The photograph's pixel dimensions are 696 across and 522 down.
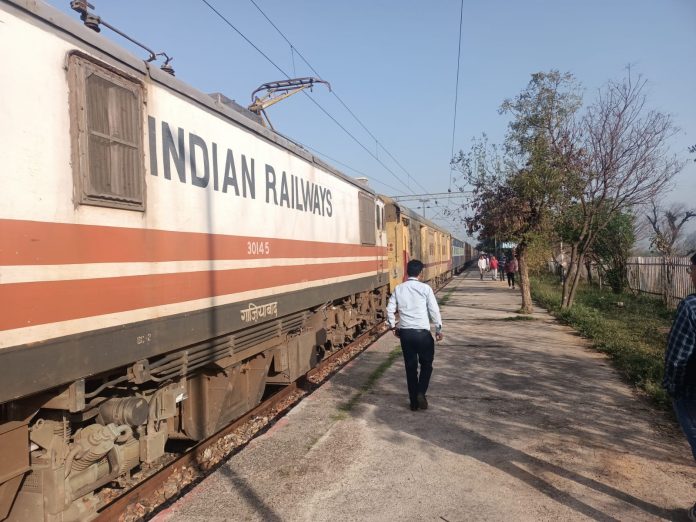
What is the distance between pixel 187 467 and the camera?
4.71 metres

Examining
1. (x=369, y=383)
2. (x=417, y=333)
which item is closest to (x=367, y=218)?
(x=369, y=383)

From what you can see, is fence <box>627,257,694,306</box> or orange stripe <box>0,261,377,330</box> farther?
fence <box>627,257,694,306</box>

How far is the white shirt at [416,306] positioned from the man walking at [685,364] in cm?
271

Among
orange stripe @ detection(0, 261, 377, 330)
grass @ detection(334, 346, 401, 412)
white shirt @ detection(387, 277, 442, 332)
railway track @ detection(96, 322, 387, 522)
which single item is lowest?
railway track @ detection(96, 322, 387, 522)

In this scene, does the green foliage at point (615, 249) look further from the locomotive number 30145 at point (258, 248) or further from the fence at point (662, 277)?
the locomotive number 30145 at point (258, 248)

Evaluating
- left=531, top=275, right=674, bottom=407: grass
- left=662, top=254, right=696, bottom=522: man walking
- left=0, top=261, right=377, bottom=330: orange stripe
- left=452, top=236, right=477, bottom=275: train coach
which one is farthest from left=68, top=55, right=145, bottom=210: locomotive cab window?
left=452, top=236, right=477, bottom=275: train coach

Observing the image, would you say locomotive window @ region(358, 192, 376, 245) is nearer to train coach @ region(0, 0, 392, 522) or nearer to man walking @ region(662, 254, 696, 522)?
train coach @ region(0, 0, 392, 522)

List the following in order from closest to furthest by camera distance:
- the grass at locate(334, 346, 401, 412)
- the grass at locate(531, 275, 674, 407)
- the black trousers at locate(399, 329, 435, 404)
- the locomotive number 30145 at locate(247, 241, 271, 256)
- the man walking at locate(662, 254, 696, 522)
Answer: the man walking at locate(662, 254, 696, 522) → the locomotive number 30145 at locate(247, 241, 271, 256) → the black trousers at locate(399, 329, 435, 404) → the grass at locate(334, 346, 401, 412) → the grass at locate(531, 275, 674, 407)

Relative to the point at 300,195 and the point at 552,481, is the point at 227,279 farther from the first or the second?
the point at 552,481

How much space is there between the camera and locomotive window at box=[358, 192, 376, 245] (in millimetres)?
9811

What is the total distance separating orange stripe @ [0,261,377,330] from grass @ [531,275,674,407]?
506 cm

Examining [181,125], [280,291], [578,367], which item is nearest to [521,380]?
[578,367]

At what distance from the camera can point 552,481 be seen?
3.97 meters

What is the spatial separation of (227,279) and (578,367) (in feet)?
19.2
